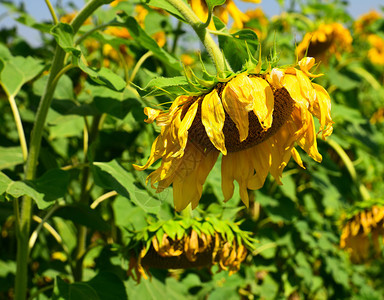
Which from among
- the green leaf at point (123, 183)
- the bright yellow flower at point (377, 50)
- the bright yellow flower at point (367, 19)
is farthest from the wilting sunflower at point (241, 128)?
the bright yellow flower at point (367, 19)

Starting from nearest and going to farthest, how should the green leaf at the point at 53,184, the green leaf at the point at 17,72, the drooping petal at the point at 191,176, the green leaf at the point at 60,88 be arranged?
1. the drooping petal at the point at 191,176
2. the green leaf at the point at 53,184
3. the green leaf at the point at 17,72
4. the green leaf at the point at 60,88

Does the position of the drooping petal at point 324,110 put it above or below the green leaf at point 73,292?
above

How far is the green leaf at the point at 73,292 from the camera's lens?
1188 mm

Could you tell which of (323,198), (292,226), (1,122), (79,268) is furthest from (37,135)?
(323,198)

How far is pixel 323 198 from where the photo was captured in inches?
90.7

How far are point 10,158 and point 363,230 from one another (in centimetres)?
119

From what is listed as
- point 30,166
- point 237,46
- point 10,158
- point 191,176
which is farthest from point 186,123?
point 10,158


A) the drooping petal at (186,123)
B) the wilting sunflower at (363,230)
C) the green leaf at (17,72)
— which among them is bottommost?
the wilting sunflower at (363,230)

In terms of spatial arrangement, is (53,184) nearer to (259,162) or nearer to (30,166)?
(30,166)

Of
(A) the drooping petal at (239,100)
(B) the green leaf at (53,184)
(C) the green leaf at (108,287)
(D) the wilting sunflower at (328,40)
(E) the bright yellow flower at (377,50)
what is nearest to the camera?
(A) the drooping petal at (239,100)

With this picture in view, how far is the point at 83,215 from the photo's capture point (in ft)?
4.49

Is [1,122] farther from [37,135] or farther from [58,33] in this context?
[58,33]

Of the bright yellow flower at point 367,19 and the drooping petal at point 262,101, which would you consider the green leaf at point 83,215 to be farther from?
the bright yellow flower at point 367,19

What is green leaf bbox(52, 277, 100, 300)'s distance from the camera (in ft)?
3.90
